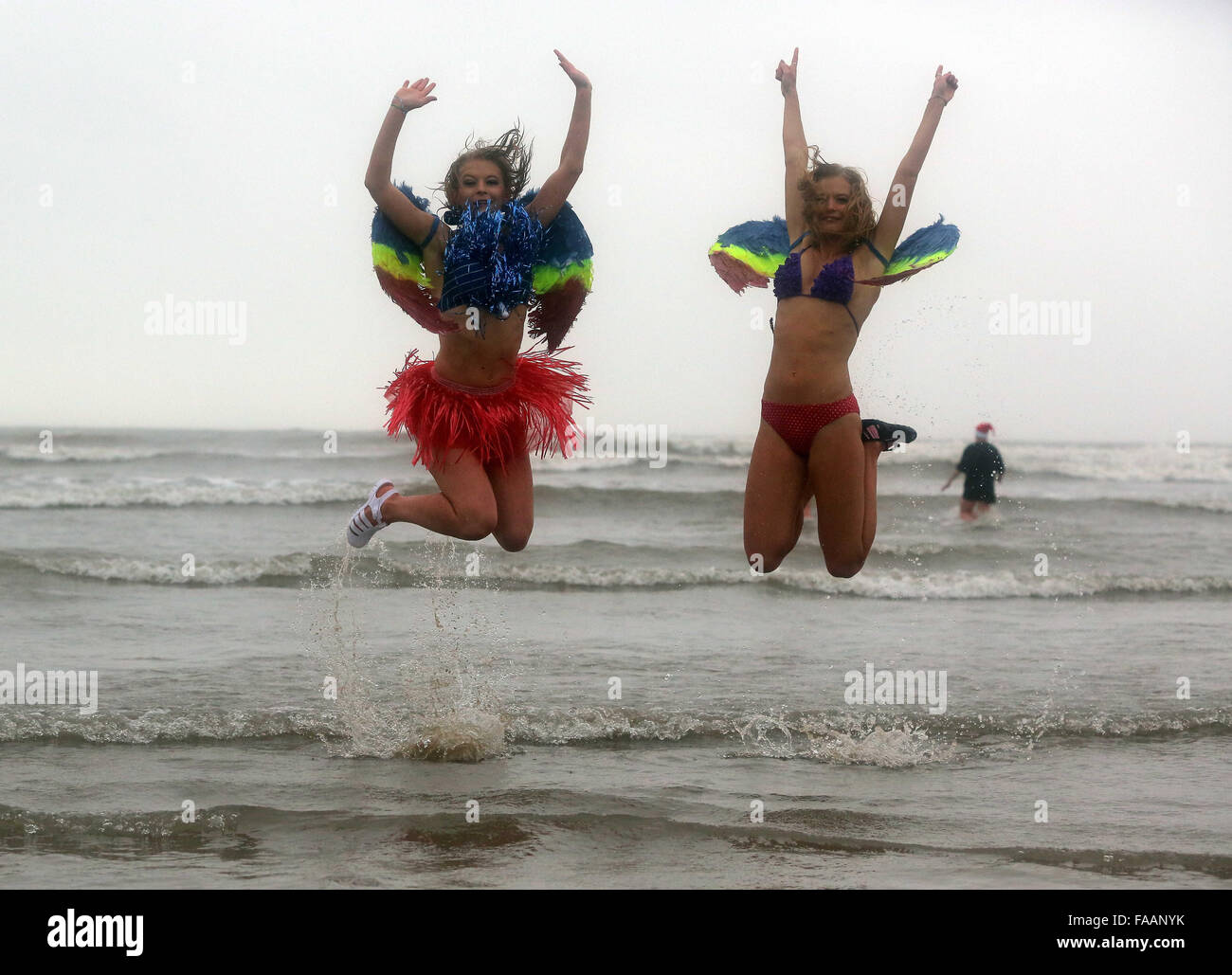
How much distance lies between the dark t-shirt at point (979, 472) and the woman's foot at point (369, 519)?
12.4m

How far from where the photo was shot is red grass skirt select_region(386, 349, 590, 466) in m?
5.82

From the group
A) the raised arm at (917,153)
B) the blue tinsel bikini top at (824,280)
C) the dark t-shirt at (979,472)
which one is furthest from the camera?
the dark t-shirt at (979,472)

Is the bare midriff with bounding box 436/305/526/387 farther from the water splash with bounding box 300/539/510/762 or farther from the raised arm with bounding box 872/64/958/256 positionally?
the water splash with bounding box 300/539/510/762

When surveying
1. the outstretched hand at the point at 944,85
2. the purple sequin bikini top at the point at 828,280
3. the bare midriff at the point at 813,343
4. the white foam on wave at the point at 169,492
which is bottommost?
the white foam on wave at the point at 169,492

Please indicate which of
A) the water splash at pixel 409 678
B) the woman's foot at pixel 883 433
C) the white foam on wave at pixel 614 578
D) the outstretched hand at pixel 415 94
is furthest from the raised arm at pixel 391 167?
the white foam on wave at pixel 614 578

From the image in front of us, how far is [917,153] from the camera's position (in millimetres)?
5195

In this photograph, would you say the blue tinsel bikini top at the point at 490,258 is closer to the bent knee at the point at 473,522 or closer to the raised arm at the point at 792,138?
the bent knee at the point at 473,522

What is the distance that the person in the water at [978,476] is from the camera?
17.2m

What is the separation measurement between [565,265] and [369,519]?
4.93ft

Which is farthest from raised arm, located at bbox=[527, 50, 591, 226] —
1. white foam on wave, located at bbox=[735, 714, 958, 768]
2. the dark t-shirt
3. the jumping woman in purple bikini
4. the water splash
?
the dark t-shirt

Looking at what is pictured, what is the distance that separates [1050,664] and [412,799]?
16.9ft

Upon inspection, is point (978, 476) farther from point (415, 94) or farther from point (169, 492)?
point (415, 94)


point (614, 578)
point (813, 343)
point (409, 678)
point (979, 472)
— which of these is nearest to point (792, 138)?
point (813, 343)

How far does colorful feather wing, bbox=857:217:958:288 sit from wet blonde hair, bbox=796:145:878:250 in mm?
170
